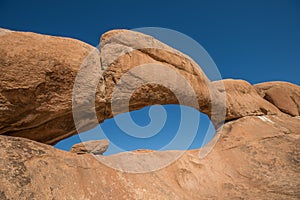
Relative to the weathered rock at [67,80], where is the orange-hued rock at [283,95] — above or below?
above

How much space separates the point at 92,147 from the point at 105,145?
3.22 feet

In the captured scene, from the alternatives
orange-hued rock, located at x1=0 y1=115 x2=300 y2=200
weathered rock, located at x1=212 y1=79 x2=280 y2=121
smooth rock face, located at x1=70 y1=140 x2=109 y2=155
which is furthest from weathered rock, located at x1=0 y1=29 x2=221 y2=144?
weathered rock, located at x1=212 y1=79 x2=280 y2=121

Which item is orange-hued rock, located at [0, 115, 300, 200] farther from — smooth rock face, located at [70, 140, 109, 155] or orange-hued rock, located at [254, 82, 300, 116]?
orange-hued rock, located at [254, 82, 300, 116]

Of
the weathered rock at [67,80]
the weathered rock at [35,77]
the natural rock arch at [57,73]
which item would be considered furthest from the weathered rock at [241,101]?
the weathered rock at [35,77]

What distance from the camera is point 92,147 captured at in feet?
27.6

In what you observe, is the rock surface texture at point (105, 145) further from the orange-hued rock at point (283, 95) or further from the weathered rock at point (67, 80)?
the orange-hued rock at point (283, 95)

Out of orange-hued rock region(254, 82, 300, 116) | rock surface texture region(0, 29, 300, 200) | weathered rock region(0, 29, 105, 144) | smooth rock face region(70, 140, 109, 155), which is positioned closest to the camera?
rock surface texture region(0, 29, 300, 200)

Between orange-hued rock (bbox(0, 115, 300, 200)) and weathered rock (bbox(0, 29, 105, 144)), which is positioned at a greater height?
weathered rock (bbox(0, 29, 105, 144))

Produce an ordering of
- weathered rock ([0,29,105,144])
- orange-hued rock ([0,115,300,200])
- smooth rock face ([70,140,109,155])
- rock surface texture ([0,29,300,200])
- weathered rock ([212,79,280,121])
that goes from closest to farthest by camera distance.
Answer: orange-hued rock ([0,115,300,200]) < rock surface texture ([0,29,300,200]) < weathered rock ([0,29,105,144]) < smooth rock face ([70,140,109,155]) < weathered rock ([212,79,280,121])

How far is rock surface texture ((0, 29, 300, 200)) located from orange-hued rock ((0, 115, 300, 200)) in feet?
0.07

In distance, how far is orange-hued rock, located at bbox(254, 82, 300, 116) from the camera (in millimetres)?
12898

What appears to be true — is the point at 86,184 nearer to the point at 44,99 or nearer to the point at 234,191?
the point at 44,99

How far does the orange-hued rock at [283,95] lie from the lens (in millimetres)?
12898

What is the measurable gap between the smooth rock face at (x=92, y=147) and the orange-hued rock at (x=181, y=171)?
47.2 inches
